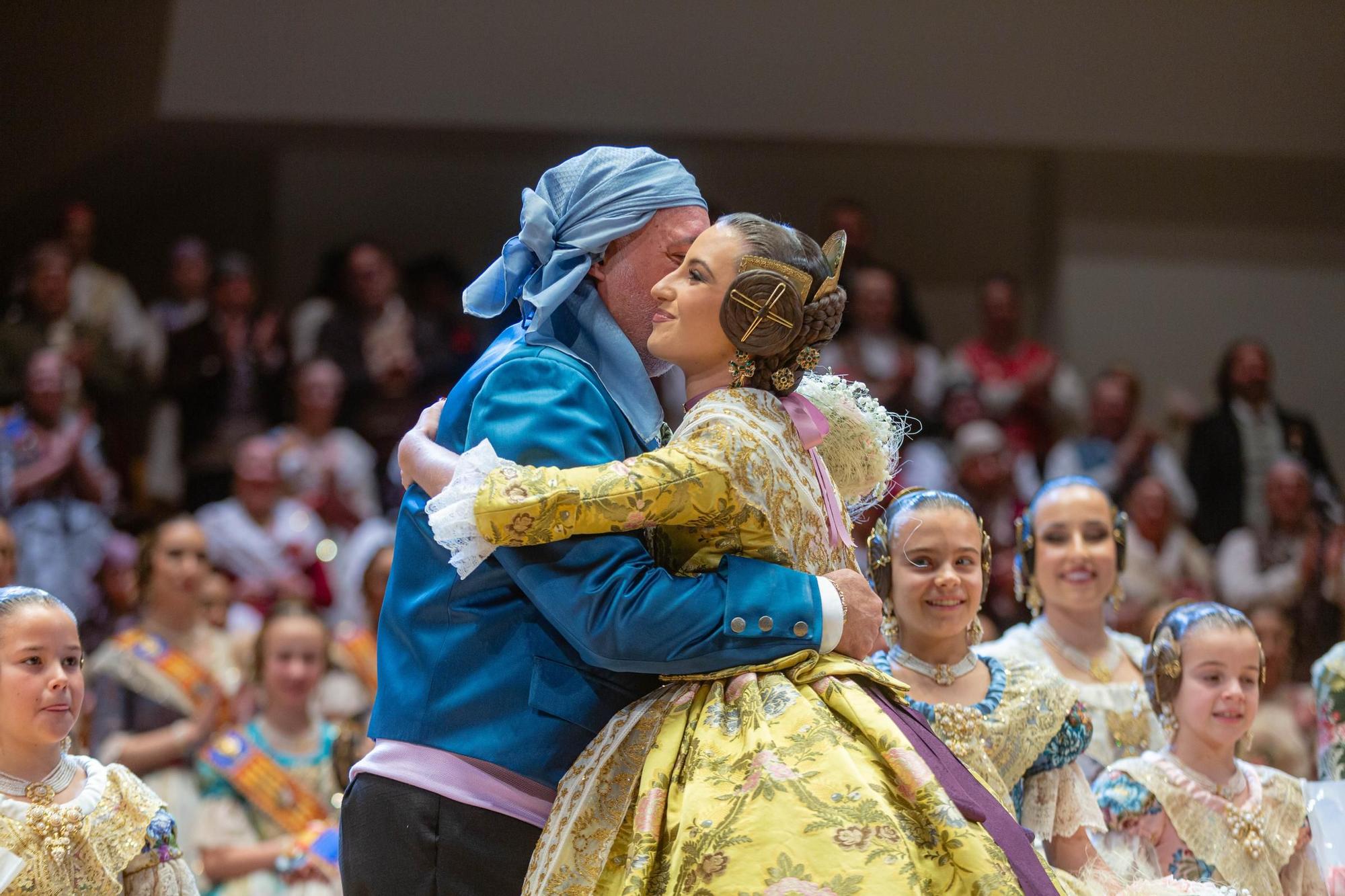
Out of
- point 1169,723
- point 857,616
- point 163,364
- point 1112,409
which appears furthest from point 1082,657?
point 163,364

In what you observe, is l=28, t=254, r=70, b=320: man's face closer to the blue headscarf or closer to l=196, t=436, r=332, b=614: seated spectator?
l=196, t=436, r=332, b=614: seated spectator

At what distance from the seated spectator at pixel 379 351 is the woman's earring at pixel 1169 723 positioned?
4.71m

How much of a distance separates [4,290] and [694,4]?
12.1 ft

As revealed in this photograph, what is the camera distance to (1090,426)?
867cm

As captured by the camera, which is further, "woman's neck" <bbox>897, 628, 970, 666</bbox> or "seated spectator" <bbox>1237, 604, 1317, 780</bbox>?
"seated spectator" <bbox>1237, 604, 1317, 780</bbox>

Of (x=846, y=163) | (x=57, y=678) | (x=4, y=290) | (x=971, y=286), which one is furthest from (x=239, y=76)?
(x=57, y=678)

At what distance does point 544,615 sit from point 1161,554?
579cm

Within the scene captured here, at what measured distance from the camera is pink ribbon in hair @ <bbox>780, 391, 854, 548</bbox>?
271 cm

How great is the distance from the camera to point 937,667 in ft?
11.0

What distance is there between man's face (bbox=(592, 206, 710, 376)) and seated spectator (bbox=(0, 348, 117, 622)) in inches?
172

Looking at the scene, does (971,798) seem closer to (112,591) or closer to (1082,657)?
(1082,657)

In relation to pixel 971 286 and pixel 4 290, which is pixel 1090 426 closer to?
pixel 971 286

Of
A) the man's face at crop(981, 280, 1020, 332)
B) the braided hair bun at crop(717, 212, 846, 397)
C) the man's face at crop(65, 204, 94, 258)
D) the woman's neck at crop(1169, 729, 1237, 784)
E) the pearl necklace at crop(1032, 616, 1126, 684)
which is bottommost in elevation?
the woman's neck at crop(1169, 729, 1237, 784)

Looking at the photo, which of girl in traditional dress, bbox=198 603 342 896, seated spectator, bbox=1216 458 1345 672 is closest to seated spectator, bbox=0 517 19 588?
girl in traditional dress, bbox=198 603 342 896
